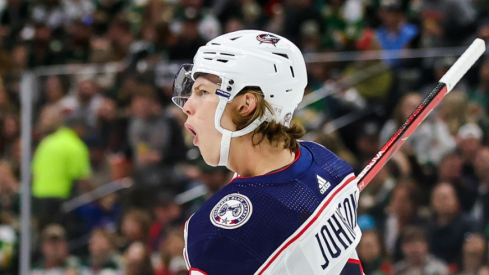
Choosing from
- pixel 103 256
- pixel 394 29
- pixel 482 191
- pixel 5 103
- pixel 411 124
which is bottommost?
pixel 103 256

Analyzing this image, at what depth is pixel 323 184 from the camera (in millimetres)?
2158

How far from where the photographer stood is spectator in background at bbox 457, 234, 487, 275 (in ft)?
16.2

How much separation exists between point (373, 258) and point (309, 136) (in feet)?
2.85

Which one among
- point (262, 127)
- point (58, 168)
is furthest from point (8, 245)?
point (262, 127)

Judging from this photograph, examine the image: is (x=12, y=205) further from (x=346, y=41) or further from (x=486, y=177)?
(x=486, y=177)

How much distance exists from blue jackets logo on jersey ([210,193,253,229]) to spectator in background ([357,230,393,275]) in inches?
126

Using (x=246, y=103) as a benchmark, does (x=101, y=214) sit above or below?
below

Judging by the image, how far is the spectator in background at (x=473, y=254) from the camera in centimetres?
494

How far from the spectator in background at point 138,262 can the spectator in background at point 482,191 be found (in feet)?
6.96

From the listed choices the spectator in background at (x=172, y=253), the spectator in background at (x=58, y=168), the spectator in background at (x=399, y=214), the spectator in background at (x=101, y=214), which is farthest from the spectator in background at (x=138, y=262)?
the spectator in background at (x=399, y=214)

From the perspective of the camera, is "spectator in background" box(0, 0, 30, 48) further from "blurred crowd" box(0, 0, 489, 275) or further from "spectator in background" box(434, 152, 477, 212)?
"spectator in background" box(434, 152, 477, 212)

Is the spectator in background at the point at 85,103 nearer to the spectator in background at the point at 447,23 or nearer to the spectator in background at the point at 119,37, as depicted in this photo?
the spectator in background at the point at 119,37

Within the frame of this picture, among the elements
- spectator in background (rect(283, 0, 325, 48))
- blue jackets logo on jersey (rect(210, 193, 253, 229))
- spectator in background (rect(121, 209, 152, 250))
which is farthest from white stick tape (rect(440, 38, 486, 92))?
spectator in background (rect(283, 0, 325, 48))

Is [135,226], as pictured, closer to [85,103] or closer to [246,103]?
Result: [85,103]
